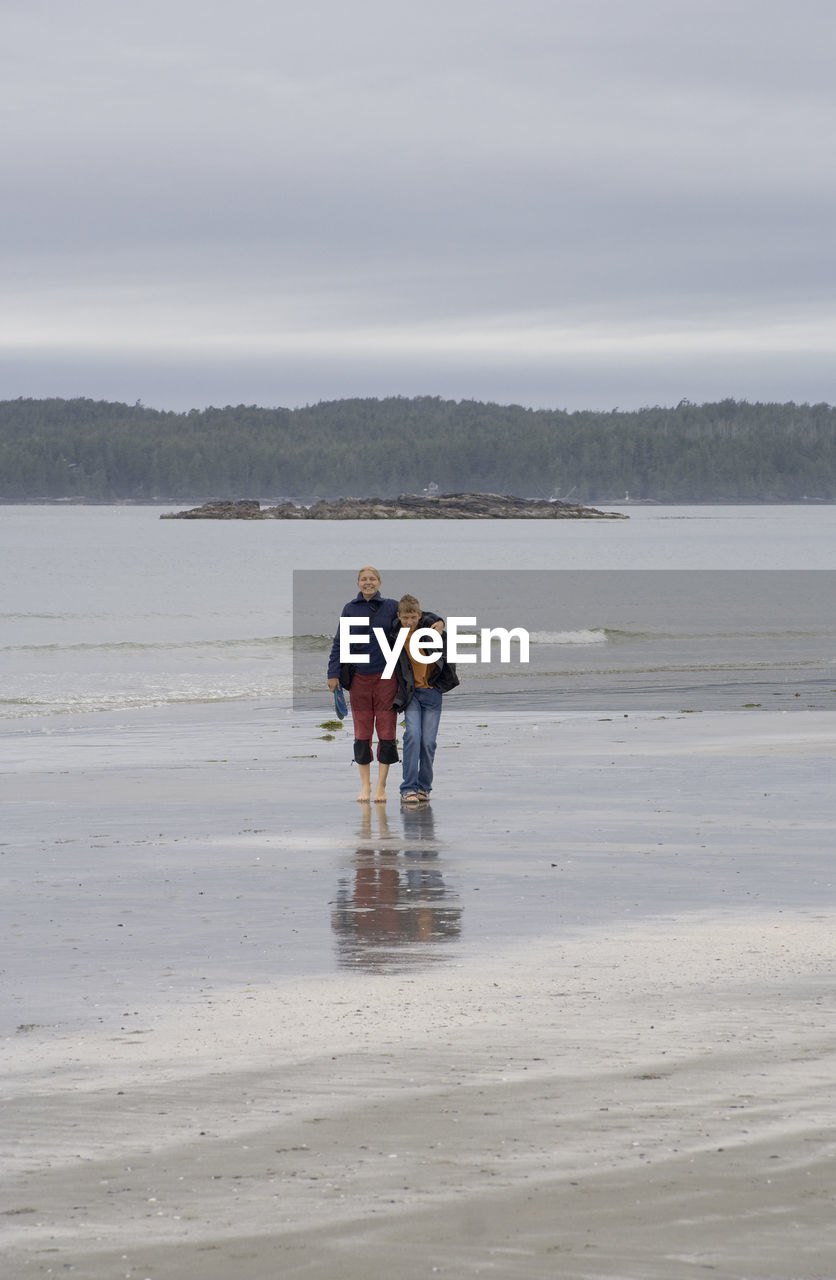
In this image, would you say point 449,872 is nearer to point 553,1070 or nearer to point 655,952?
point 655,952

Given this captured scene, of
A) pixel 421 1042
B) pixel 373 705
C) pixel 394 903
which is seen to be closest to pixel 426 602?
pixel 373 705

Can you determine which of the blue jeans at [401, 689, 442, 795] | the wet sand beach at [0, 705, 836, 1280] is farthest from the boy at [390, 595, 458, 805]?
the wet sand beach at [0, 705, 836, 1280]

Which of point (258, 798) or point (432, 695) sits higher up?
point (432, 695)

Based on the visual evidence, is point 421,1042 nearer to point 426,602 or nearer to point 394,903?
point 394,903

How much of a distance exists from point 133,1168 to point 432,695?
914 centimetres

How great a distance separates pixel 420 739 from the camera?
1400 centimetres

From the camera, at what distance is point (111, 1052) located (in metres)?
6.54

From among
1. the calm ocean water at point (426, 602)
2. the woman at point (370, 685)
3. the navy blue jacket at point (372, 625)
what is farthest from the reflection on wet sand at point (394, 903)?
the calm ocean water at point (426, 602)

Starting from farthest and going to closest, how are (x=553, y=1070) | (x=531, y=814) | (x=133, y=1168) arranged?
(x=531, y=814) < (x=553, y=1070) < (x=133, y=1168)

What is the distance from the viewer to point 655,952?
825 centimetres

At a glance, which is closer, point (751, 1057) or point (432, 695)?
point (751, 1057)

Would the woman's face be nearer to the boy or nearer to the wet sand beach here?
the boy

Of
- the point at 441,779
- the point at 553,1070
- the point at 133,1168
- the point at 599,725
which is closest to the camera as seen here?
the point at 133,1168

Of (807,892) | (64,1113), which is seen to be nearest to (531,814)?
(807,892)
